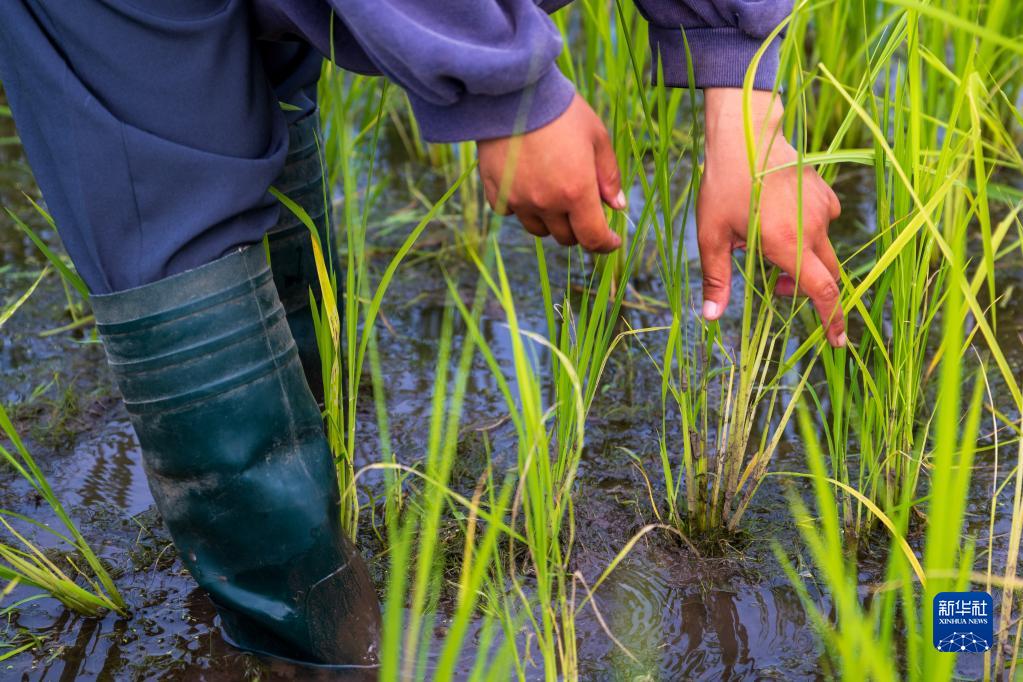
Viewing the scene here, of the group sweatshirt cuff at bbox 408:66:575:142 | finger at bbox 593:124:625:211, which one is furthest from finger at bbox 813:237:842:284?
sweatshirt cuff at bbox 408:66:575:142

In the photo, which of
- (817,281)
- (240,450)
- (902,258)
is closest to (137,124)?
(240,450)

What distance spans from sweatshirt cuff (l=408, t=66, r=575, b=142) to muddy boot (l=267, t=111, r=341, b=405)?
44cm

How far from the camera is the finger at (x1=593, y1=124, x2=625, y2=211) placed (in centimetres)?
106

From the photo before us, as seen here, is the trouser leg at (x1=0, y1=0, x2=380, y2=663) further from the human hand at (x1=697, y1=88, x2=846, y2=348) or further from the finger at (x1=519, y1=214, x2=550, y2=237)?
the human hand at (x1=697, y1=88, x2=846, y2=348)

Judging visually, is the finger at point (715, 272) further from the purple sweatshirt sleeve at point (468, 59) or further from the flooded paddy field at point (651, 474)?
the purple sweatshirt sleeve at point (468, 59)

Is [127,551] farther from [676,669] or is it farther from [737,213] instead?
[737,213]

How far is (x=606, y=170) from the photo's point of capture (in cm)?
108

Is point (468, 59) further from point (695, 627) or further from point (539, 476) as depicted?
point (695, 627)

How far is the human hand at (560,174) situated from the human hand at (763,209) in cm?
15

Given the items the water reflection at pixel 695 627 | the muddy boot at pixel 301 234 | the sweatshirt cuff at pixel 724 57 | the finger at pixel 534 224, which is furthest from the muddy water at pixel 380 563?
the sweatshirt cuff at pixel 724 57

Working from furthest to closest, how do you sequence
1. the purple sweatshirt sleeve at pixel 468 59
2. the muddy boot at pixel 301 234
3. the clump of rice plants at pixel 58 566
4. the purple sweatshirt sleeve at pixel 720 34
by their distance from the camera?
the muddy boot at pixel 301 234, the clump of rice plants at pixel 58 566, the purple sweatshirt sleeve at pixel 720 34, the purple sweatshirt sleeve at pixel 468 59

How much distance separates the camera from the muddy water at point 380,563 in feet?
4.14

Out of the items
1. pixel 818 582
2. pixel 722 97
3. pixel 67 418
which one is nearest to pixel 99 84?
pixel 722 97

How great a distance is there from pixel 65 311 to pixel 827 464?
1.42 meters
